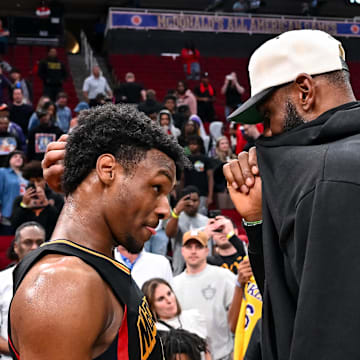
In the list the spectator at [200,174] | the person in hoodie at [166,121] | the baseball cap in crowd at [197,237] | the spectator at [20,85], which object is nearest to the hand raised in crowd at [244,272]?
the baseball cap in crowd at [197,237]

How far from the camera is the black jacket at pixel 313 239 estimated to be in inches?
46.3

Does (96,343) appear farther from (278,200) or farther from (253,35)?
(253,35)

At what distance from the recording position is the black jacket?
3.86ft

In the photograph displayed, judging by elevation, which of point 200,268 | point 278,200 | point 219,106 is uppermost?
point 219,106

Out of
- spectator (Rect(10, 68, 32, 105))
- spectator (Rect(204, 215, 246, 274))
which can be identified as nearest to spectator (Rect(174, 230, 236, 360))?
spectator (Rect(204, 215, 246, 274))

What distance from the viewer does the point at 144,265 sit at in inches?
195

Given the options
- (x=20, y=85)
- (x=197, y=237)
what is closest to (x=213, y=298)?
(x=197, y=237)

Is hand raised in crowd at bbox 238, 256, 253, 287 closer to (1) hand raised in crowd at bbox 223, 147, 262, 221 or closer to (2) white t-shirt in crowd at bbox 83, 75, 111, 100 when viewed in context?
(1) hand raised in crowd at bbox 223, 147, 262, 221

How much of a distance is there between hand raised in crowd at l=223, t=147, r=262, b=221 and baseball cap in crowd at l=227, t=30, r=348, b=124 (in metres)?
0.17

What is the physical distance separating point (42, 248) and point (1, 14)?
69.8 ft

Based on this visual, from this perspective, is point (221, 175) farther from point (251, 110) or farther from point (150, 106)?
point (251, 110)

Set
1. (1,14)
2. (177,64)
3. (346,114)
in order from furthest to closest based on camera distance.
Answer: (1,14) → (177,64) → (346,114)

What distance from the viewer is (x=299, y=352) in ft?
3.93

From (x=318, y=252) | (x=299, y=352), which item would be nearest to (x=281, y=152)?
(x=318, y=252)
